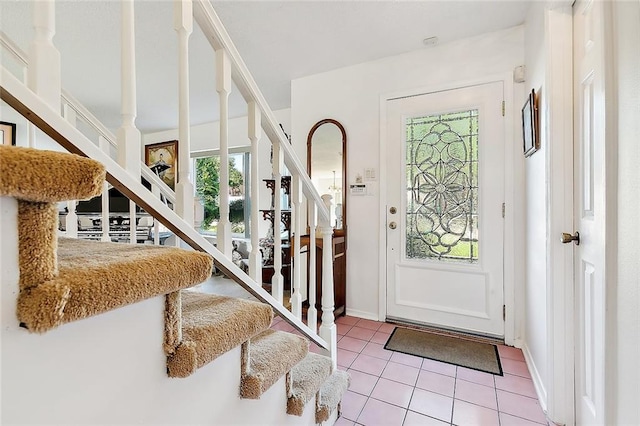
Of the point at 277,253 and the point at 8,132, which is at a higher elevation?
the point at 8,132

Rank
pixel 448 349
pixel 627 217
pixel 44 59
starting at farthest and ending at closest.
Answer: pixel 448 349
pixel 627 217
pixel 44 59

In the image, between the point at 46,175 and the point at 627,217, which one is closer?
the point at 46,175

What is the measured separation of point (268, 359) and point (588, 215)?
1.39 meters

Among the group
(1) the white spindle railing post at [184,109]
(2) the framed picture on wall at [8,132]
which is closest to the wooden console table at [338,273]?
(1) the white spindle railing post at [184,109]

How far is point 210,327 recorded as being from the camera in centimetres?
70

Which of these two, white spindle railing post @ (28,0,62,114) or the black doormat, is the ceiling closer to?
white spindle railing post @ (28,0,62,114)

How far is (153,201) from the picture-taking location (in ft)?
2.20

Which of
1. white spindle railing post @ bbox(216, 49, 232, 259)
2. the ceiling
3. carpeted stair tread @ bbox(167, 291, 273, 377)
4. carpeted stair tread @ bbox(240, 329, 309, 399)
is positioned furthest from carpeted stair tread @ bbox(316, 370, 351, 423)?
the ceiling

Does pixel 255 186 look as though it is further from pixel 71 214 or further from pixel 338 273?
pixel 338 273

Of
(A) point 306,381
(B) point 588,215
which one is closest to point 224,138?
(A) point 306,381

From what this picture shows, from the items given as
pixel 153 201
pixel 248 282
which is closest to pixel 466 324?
pixel 248 282

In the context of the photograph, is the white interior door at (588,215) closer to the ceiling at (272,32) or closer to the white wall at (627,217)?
the white wall at (627,217)

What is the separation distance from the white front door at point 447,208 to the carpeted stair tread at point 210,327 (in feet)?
6.23

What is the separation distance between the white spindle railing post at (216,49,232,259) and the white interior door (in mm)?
1216
